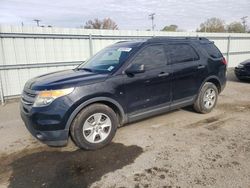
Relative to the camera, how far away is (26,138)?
15.3ft

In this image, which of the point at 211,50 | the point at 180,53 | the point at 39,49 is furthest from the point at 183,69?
the point at 39,49

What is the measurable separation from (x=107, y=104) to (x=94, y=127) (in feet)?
1.56

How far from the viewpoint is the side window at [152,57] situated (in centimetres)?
445

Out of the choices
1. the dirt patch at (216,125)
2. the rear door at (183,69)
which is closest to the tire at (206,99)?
the rear door at (183,69)

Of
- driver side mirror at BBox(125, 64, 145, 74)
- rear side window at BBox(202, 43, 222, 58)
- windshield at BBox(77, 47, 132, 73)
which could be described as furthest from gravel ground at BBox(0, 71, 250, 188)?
rear side window at BBox(202, 43, 222, 58)

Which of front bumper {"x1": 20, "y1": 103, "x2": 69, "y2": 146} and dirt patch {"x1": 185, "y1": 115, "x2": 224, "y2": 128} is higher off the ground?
front bumper {"x1": 20, "y1": 103, "x2": 69, "y2": 146}

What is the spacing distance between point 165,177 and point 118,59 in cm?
234

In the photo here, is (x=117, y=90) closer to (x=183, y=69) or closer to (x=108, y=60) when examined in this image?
(x=108, y=60)

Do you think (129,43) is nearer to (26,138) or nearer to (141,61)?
(141,61)

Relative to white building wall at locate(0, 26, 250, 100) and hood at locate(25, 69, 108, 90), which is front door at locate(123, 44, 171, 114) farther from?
white building wall at locate(0, 26, 250, 100)

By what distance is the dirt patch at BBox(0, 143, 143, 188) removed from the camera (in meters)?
3.10

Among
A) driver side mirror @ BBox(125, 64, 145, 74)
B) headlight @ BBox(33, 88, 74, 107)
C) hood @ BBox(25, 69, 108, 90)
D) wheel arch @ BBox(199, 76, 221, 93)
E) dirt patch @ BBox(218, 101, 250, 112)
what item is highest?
driver side mirror @ BBox(125, 64, 145, 74)

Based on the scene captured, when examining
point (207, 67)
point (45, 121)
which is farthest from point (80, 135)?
point (207, 67)

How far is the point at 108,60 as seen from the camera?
462 centimetres
